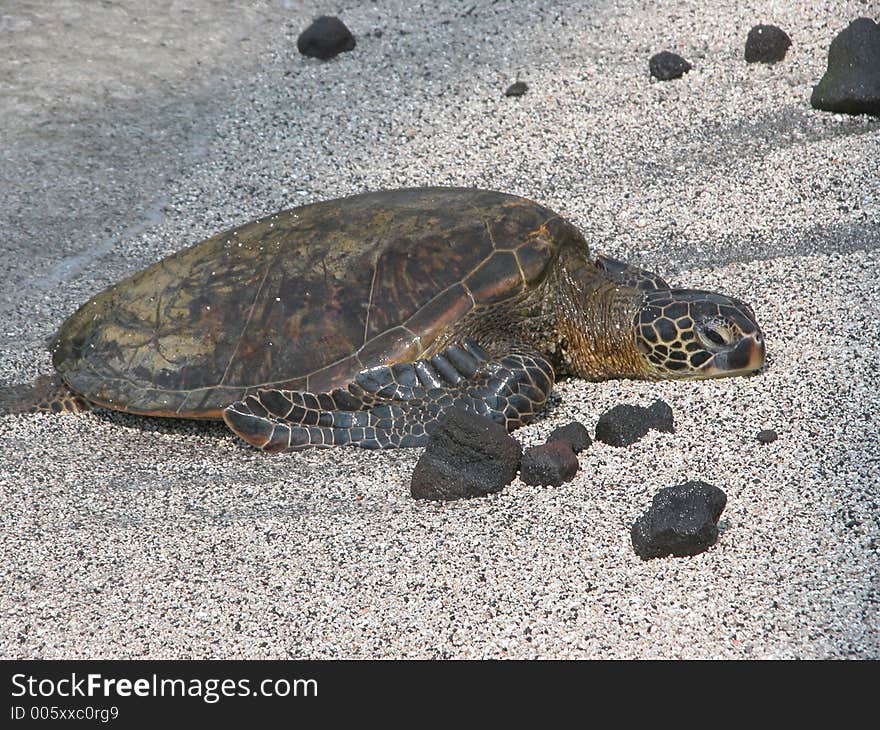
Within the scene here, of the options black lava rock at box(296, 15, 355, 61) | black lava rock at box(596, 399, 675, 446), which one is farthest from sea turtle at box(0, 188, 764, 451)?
black lava rock at box(296, 15, 355, 61)

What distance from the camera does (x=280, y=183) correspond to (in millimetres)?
5719

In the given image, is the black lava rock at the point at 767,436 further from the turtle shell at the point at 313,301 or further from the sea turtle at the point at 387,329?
the turtle shell at the point at 313,301

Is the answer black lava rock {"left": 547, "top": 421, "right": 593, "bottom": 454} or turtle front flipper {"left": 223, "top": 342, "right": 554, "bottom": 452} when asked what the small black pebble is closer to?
turtle front flipper {"left": 223, "top": 342, "right": 554, "bottom": 452}

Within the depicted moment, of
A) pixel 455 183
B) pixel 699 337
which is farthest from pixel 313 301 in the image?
pixel 455 183

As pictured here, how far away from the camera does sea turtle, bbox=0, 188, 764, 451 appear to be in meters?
A: 3.79

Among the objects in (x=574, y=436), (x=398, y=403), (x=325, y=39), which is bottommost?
(x=325, y=39)

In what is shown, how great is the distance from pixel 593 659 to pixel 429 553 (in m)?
0.61

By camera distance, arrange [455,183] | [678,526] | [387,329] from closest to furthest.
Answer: [678,526] → [387,329] → [455,183]

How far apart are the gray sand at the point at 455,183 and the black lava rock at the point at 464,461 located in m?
0.06

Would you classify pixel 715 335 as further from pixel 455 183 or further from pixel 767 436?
pixel 455 183

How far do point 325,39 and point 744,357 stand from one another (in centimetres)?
387

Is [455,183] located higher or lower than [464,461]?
lower

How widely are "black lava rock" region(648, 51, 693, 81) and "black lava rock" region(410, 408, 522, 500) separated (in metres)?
3.34

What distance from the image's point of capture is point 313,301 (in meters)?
3.95
